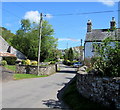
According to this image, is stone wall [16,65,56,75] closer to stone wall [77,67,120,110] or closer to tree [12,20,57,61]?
stone wall [77,67,120,110]

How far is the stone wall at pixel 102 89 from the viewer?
652 cm

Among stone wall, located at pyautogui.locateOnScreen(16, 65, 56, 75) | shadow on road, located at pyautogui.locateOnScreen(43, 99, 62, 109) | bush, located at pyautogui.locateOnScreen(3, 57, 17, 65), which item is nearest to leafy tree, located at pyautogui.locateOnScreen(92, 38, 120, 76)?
shadow on road, located at pyautogui.locateOnScreen(43, 99, 62, 109)

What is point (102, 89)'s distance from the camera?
287 inches

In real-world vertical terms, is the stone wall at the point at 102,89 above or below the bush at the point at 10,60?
below

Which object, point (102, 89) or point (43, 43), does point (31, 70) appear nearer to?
point (102, 89)

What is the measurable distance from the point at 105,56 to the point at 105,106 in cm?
270

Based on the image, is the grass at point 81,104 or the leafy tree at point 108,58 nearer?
the grass at point 81,104

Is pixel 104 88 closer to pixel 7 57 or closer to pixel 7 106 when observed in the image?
pixel 7 106

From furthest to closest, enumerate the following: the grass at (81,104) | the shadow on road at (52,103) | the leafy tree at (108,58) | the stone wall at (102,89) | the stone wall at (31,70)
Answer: the stone wall at (31,70)
the shadow on road at (52,103)
the leafy tree at (108,58)
the grass at (81,104)
the stone wall at (102,89)

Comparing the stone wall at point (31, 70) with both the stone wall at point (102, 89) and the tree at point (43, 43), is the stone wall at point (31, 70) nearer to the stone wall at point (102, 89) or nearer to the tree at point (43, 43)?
the stone wall at point (102, 89)

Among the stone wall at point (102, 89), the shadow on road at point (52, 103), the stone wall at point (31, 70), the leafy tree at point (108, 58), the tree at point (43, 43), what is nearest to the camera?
the stone wall at point (102, 89)

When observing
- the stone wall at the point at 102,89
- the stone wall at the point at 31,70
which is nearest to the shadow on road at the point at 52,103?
the stone wall at the point at 102,89

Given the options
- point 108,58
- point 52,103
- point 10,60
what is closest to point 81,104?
point 52,103

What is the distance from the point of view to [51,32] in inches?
1913
